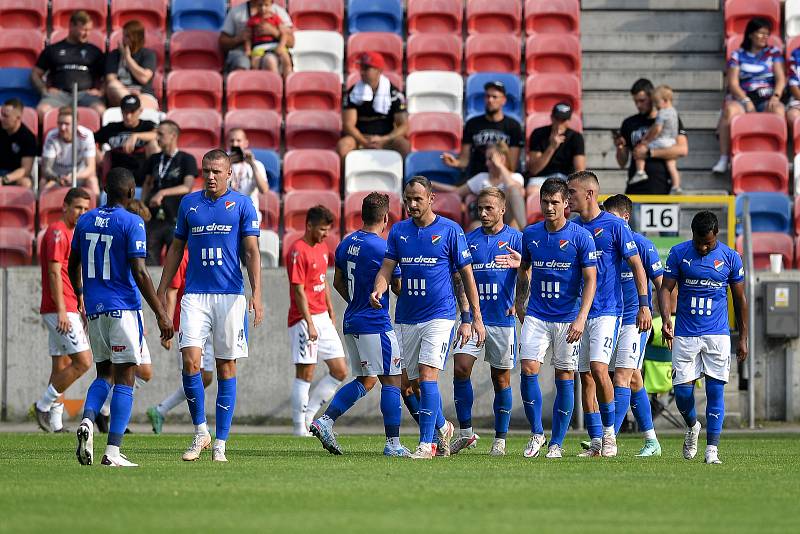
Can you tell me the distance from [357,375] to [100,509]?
4.67m

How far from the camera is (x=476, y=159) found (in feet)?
60.8

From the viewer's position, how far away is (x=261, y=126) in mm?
19953

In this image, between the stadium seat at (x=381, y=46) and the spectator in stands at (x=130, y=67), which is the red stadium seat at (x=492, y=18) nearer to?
the stadium seat at (x=381, y=46)

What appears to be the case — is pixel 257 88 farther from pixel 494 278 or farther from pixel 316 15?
pixel 494 278

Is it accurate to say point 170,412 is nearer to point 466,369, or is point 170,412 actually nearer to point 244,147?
point 244,147

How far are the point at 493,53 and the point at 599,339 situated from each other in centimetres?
959

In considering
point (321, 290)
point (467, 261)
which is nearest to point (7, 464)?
point (467, 261)

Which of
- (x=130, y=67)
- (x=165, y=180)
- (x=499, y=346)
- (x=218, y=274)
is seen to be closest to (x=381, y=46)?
(x=130, y=67)

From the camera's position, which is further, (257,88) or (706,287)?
(257,88)

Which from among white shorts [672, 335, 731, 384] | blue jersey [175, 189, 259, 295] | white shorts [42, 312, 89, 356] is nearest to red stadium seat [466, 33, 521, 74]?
white shorts [42, 312, 89, 356]

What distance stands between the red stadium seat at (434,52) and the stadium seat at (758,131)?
4.10 metres

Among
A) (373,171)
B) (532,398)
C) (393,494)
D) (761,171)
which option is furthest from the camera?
(761,171)

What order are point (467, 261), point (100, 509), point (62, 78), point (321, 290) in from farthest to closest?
point (62, 78), point (321, 290), point (467, 261), point (100, 509)

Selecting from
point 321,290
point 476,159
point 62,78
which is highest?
point 62,78
